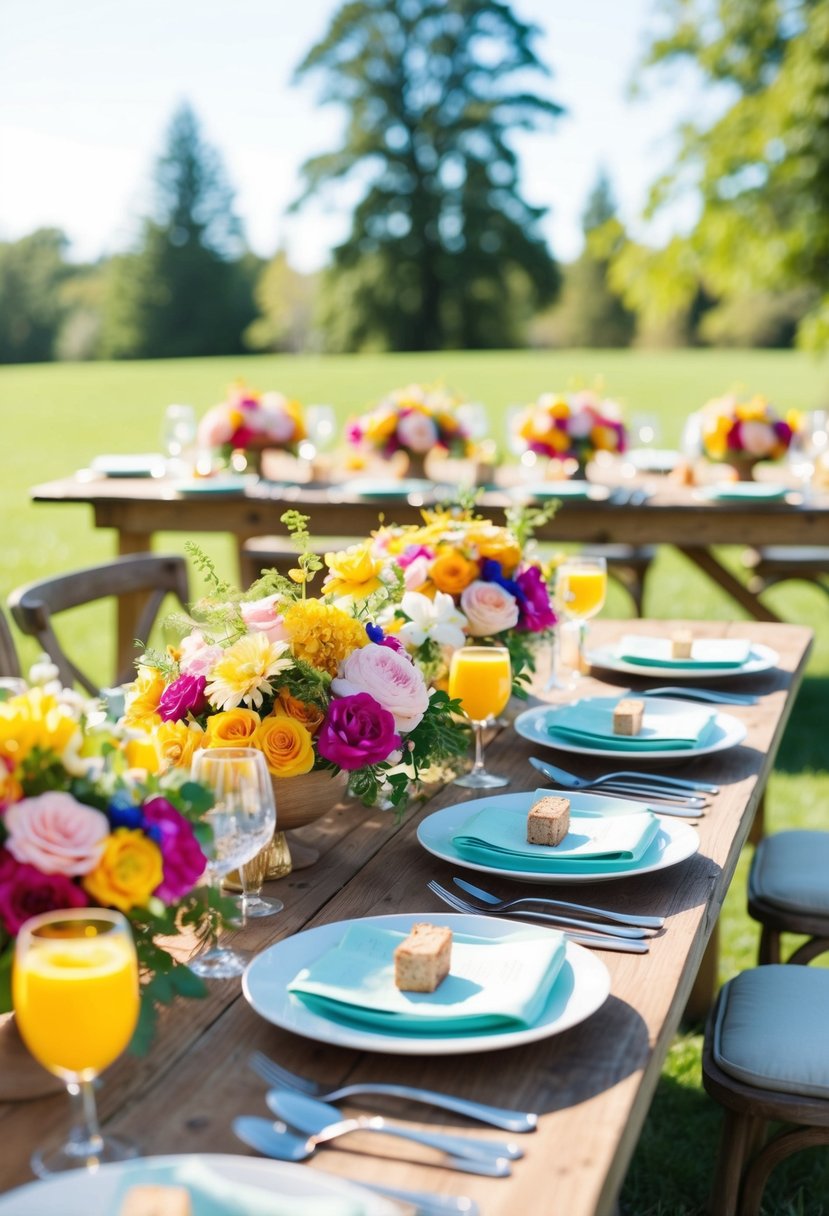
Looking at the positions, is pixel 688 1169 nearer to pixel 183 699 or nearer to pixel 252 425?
pixel 183 699

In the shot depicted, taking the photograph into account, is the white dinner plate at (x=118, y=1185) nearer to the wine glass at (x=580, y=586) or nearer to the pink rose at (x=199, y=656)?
the pink rose at (x=199, y=656)

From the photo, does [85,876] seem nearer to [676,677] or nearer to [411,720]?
[411,720]

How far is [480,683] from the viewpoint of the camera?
5.94 feet

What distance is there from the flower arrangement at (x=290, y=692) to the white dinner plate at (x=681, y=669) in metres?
0.86

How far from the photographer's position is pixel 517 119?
29.6 m

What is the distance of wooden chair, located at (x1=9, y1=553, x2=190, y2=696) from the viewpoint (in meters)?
2.72

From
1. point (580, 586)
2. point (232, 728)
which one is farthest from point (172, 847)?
point (580, 586)

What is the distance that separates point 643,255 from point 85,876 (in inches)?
551

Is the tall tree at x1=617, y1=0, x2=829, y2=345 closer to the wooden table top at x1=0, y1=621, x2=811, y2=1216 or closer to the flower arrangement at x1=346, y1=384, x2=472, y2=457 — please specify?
the flower arrangement at x1=346, y1=384, x2=472, y2=457

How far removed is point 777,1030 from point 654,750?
1.30 feet

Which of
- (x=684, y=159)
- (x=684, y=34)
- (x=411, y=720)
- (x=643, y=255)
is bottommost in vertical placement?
(x=411, y=720)

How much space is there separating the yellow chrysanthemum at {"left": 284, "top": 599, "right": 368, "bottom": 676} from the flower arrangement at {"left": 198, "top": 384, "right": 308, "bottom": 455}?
11.0 ft

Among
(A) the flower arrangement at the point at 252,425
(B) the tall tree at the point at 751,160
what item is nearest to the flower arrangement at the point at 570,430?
(A) the flower arrangement at the point at 252,425

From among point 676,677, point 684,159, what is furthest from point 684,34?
point 676,677
